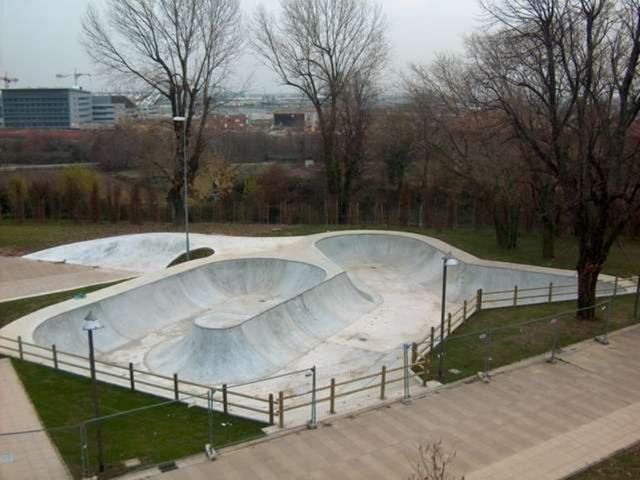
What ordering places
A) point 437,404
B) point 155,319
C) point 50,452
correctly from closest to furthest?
point 50,452, point 437,404, point 155,319

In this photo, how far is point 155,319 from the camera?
64.1ft

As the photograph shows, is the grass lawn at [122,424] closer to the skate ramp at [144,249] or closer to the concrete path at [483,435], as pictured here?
the concrete path at [483,435]

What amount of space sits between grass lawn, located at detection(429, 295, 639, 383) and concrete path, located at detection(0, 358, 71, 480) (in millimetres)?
8301

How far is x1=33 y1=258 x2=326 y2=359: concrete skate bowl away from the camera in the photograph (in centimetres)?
1723

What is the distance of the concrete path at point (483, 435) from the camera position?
31.0ft

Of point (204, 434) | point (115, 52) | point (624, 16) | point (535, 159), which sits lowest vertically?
point (204, 434)

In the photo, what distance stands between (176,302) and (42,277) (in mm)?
7376

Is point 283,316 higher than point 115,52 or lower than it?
lower

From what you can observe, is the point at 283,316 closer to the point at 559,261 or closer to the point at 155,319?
the point at 155,319

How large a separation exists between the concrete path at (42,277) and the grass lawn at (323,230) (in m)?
3.37

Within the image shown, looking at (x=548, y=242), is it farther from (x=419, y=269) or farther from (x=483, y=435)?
(x=483, y=435)

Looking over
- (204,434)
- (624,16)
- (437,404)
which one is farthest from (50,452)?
(624,16)

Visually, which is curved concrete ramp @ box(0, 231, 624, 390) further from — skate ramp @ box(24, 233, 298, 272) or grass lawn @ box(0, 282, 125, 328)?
grass lawn @ box(0, 282, 125, 328)

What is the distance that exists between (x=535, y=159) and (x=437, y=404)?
55.5ft
